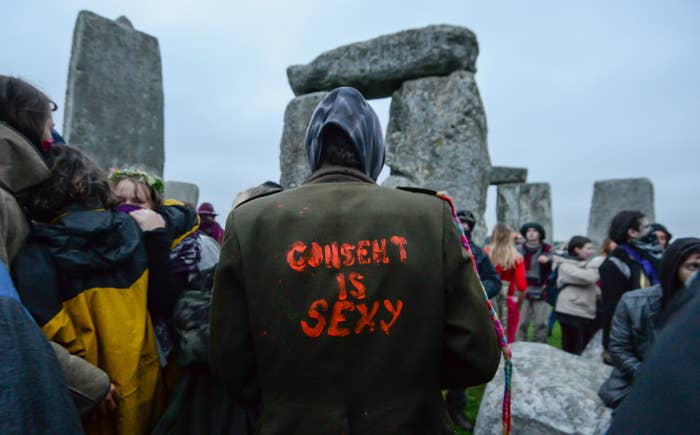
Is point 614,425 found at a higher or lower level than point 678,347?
lower

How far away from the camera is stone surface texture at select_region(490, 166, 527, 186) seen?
11328 mm

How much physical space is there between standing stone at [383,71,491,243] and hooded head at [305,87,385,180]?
3.17 m

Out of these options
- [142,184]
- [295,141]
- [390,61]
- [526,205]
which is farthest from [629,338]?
[526,205]

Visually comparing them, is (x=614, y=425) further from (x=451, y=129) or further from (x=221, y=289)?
(x=451, y=129)

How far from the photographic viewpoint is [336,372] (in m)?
1.06

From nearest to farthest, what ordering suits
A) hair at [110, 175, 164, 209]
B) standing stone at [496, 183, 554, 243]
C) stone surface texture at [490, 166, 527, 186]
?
hair at [110, 175, 164, 209]
standing stone at [496, 183, 554, 243]
stone surface texture at [490, 166, 527, 186]

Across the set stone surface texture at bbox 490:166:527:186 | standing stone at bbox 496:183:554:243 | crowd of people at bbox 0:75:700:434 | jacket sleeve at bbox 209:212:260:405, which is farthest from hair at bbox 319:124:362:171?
stone surface texture at bbox 490:166:527:186

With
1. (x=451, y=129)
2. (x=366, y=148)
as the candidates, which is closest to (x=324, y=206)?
(x=366, y=148)

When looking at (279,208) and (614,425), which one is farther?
(279,208)

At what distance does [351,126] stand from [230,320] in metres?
0.65

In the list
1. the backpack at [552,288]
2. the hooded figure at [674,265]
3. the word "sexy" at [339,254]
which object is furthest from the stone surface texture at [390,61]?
the word "sexy" at [339,254]

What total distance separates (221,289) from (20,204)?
0.73m

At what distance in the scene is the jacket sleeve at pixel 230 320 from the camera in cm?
113

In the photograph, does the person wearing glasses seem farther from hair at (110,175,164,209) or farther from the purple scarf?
hair at (110,175,164,209)
